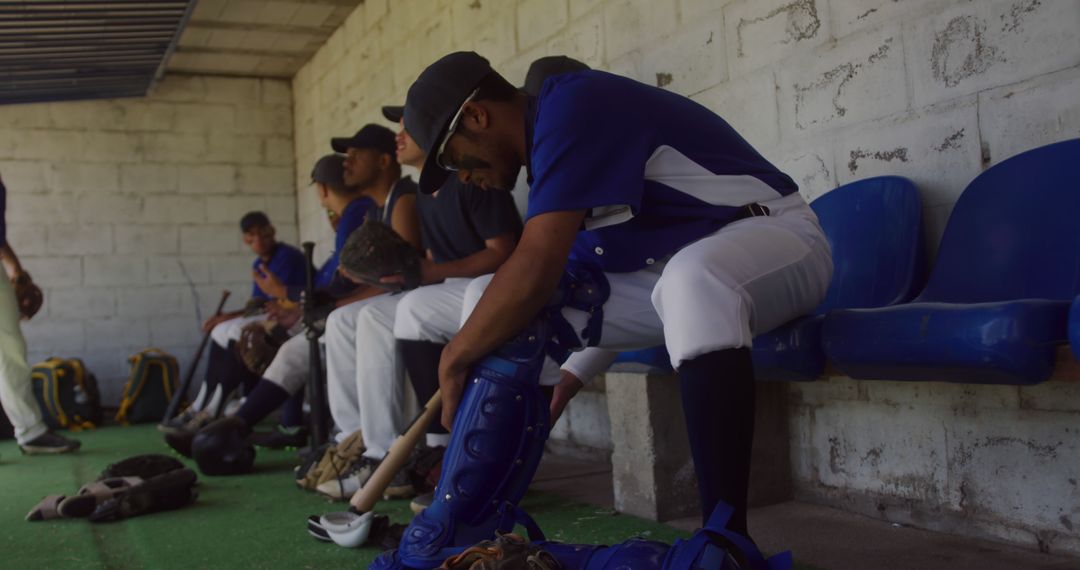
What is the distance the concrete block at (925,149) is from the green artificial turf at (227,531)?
979mm

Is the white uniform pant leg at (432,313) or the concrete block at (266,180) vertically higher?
the concrete block at (266,180)

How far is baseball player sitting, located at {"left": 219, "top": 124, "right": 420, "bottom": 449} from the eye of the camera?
376cm

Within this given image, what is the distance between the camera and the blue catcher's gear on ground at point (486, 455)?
1.63 m

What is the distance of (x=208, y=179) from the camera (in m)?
7.45

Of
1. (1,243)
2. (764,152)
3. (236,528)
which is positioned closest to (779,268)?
(764,152)

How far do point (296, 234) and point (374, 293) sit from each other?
13.6 feet

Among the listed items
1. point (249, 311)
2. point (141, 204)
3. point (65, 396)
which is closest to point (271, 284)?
point (249, 311)

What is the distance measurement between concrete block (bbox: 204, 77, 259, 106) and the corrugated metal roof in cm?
60

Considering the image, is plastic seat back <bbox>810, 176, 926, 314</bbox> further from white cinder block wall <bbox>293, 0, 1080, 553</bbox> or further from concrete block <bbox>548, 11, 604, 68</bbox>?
concrete block <bbox>548, 11, 604, 68</bbox>

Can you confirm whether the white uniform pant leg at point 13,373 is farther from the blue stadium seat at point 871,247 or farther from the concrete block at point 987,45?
the concrete block at point 987,45

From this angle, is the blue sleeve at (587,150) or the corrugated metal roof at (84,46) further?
the corrugated metal roof at (84,46)

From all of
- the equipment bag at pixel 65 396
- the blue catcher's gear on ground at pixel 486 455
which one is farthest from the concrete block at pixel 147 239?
the blue catcher's gear on ground at pixel 486 455

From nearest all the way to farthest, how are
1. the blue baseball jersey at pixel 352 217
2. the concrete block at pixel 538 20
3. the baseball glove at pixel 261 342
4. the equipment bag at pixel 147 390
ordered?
1. the concrete block at pixel 538 20
2. the blue baseball jersey at pixel 352 217
3. the baseball glove at pixel 261 342
4. the equipment bag at pixel 147 390

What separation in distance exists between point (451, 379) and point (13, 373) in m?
3.81
